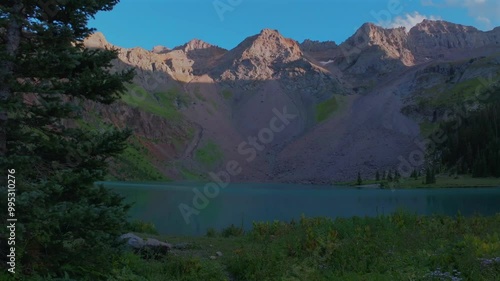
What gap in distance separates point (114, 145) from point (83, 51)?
2.37 m

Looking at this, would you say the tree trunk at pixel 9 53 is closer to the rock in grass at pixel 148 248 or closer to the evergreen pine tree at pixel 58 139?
the evergreen pine tree at pixel 58 139

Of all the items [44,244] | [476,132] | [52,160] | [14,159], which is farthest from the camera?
[476,132]

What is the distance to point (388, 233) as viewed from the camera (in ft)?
54.0

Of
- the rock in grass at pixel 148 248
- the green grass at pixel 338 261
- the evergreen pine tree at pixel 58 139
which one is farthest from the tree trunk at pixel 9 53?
the rock in grass at pixel 148 248

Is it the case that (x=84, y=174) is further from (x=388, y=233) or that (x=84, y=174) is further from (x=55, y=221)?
(x=388, y=233)

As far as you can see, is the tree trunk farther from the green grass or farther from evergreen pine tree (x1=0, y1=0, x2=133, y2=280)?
the green grass

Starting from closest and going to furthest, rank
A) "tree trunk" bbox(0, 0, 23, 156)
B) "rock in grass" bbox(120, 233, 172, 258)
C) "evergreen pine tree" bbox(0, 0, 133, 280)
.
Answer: "evergreen pine tree" bbox(0, 0, 133, 280) < "tree trunk" bbox(0, 0, 23, 156) < "rock in grass" bbox(120, 233, 172, 258)

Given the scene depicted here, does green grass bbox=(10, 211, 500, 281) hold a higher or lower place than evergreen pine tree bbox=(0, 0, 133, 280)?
lower

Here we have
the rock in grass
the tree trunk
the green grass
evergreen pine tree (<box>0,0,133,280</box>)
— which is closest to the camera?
evergreen pine tree (<box>0,0,133,280</box>)

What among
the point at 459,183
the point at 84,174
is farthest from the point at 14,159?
the point at 459,183

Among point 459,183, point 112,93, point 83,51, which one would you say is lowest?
point 459,183

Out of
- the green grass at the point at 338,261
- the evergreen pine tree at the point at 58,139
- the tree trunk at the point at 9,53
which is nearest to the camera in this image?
the evergreen pine tree at the point at 58,139

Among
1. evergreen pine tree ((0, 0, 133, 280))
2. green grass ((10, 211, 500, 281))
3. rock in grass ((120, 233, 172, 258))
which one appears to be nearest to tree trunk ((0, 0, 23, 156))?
evergreen pine tree ((0, 0, 133, 280))

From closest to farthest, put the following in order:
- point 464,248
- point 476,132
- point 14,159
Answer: point 14,159 → point 464,248 → point 476,132
